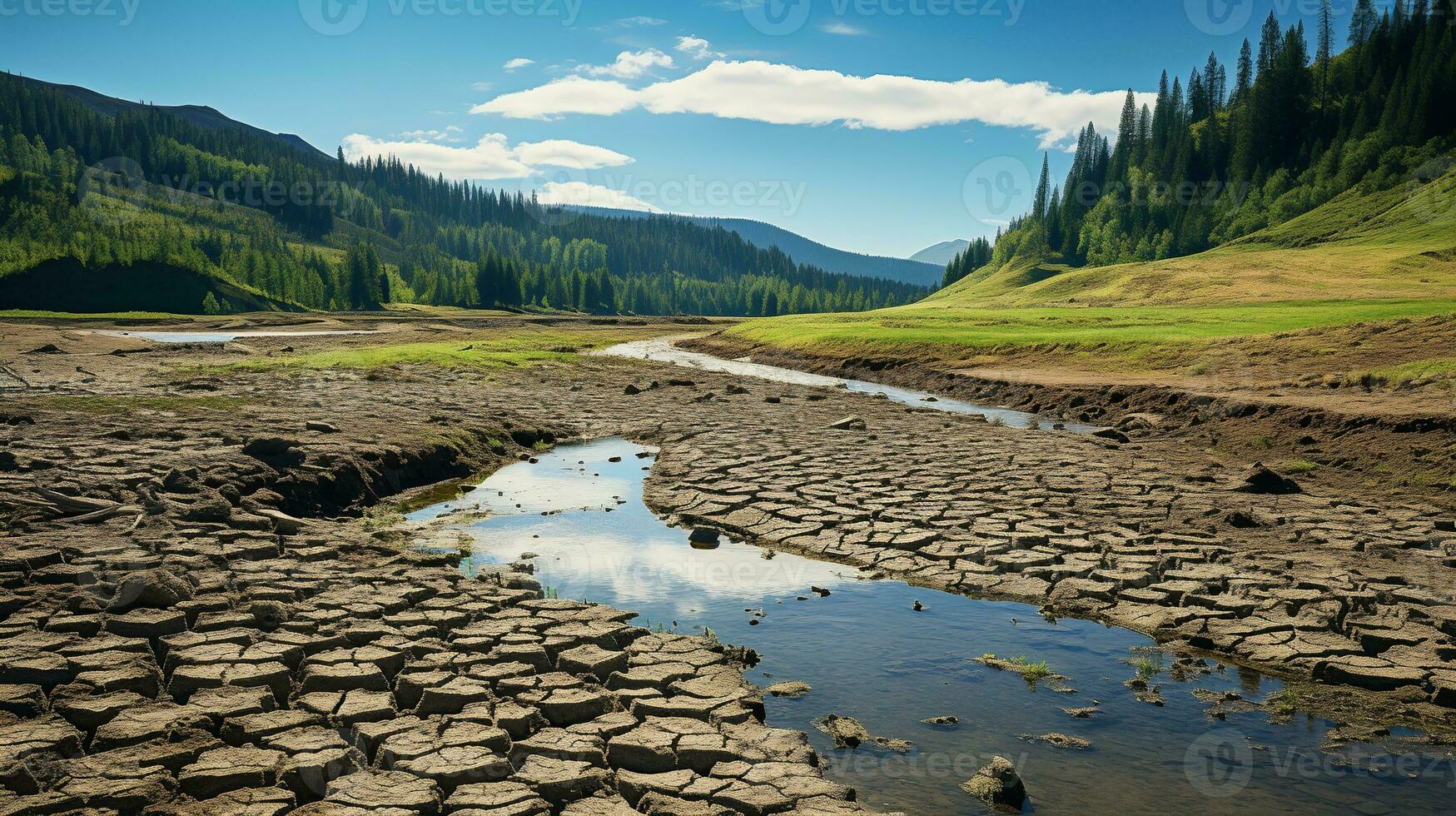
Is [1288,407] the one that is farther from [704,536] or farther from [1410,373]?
[704,536]

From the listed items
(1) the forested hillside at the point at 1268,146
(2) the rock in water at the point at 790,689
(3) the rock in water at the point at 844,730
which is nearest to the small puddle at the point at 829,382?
(2) the rock in water at the point at 790,689

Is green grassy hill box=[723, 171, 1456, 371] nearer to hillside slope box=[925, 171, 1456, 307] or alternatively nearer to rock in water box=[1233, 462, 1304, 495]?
hillside slope box=[925, 171, 1456, 307]

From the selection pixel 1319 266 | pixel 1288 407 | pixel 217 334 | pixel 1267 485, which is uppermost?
pixel 1319 266

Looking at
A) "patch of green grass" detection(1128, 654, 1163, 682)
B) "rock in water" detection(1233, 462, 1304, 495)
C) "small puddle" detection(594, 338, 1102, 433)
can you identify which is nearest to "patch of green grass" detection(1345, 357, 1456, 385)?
"small puddle" detection(594, 338, 1102, 433)

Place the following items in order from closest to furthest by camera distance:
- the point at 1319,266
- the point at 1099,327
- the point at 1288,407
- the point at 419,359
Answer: the point at 1288,407 < the point at 419,359 < the point at 1099,327 < the point at 1319,266

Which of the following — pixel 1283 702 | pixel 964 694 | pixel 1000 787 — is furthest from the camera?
pixel 964 694

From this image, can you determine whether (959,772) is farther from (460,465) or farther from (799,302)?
(799,302)

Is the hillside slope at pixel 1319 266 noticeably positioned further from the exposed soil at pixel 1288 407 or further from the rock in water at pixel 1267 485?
the rock in water at pixel 1267 485

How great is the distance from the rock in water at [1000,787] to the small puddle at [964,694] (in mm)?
98

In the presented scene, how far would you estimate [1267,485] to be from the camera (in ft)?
44.4

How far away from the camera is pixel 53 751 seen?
5.43 m

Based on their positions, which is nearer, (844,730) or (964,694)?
(844,730)

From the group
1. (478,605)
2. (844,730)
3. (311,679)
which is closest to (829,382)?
(478,605)

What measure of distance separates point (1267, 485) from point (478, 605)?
38.2 ft
